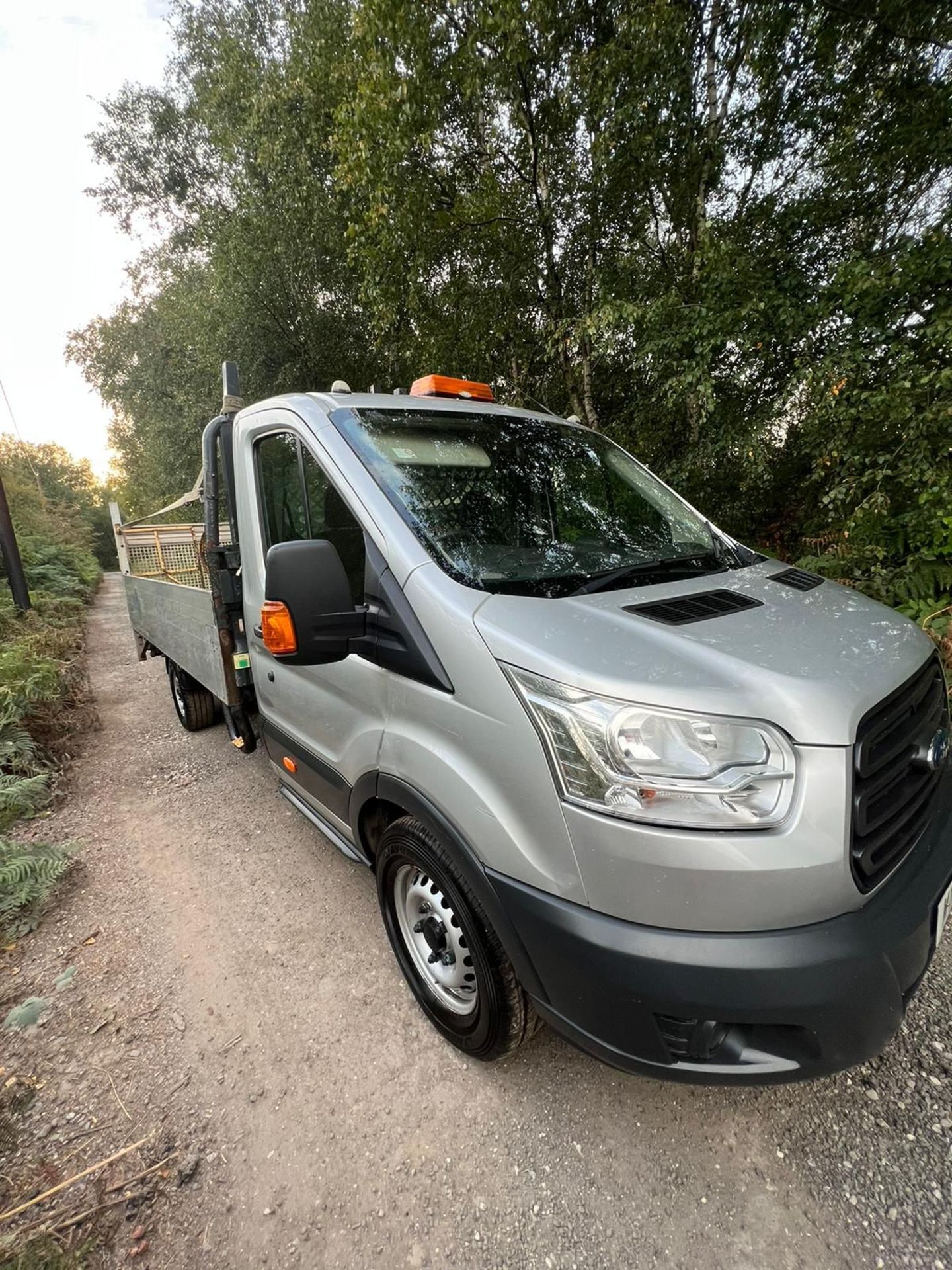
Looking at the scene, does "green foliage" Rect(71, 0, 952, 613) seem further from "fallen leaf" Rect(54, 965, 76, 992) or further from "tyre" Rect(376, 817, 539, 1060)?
"fallen leaf" Rect(54, 965, 76, 992)

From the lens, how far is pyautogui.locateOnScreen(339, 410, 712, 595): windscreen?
1894 millimetres

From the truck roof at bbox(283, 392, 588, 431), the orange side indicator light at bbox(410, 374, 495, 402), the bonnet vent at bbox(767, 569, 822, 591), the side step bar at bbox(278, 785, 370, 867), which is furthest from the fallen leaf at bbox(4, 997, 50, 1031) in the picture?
the bonnet vent at bbox(767, 569, 822, 591)

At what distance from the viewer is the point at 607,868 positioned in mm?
1295

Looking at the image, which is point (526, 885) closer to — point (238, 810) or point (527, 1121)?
point (527, 1121)

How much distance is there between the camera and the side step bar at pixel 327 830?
2.32 meters

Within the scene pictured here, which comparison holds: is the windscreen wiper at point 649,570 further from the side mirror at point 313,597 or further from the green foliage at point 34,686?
the green foliage at point 34,686

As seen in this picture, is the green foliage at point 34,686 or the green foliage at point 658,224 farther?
the green foliage at point 658,224

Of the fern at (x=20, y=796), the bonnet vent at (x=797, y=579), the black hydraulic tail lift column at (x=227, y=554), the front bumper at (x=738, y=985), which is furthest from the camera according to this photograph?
the fern at (x=20, y=796)

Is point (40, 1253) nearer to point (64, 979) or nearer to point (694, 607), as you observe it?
point (64, 979)

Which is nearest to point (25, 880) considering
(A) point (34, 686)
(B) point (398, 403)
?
(A) point (34, 686)

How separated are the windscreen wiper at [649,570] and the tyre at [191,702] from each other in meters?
3.90

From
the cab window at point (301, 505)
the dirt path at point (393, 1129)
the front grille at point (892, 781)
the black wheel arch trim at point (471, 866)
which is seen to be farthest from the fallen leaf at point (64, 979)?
the front grille at point (892, 781)

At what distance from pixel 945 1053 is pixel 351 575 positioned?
262 cm

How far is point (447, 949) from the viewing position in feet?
6.51
